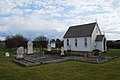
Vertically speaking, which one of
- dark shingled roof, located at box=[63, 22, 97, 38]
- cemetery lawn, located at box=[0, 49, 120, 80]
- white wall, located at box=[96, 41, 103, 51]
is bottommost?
cemetery lawn, located at box=[0, 49, 120, 80]

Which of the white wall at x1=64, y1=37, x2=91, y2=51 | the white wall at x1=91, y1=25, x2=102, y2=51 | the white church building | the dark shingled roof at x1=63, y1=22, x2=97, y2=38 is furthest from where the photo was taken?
the dark shingled roof at x1=63, y1=22, x2=97, y2=38

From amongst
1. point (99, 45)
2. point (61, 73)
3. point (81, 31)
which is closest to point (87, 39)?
point (99, 45)

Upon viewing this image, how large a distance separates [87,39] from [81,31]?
3.62 meters

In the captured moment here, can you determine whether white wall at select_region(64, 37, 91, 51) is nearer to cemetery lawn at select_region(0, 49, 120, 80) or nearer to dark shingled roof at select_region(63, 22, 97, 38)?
dark shingled roof at select_region(63, 22, 97, 38)

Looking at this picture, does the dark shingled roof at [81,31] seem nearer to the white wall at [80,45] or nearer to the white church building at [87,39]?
the white church building at [87,39]

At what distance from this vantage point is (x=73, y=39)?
128 feet

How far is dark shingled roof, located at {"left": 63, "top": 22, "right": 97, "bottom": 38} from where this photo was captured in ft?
113

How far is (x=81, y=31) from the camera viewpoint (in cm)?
3734

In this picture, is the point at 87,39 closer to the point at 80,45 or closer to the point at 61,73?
the point at 80,45

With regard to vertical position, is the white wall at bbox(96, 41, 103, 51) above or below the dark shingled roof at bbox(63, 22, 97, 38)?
below

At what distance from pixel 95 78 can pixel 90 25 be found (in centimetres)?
2596

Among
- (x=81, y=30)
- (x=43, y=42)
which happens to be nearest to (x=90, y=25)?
(x=81, y=30)

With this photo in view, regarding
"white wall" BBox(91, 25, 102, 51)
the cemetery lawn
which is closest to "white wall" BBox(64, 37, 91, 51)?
"white wall" BBox(91, 25, 102, 51)

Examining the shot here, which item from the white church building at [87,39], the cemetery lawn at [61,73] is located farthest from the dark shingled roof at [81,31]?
the cemetery lawn at [61,73]
